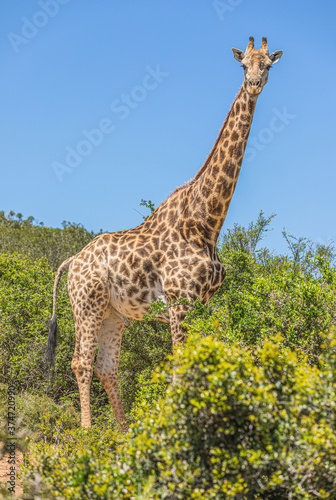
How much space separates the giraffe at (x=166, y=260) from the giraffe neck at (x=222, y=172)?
0.01 m

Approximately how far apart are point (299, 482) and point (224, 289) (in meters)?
5.79

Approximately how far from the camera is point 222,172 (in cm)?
639

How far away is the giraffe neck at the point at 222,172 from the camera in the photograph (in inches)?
248

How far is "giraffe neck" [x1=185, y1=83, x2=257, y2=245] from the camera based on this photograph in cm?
631

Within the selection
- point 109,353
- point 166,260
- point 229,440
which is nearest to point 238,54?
point 166,260

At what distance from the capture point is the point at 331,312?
6.11 meters

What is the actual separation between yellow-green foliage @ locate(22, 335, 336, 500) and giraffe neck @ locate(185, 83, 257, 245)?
3.04 m

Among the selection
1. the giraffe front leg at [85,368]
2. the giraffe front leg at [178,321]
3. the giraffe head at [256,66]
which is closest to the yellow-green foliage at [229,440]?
the giraffe front leg at [178,321]

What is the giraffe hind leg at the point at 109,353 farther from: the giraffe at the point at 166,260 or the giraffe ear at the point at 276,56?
the giraffe ear at the point at 276,56

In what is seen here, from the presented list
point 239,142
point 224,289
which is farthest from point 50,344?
point 239,142

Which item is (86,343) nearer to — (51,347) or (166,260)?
(51,347)

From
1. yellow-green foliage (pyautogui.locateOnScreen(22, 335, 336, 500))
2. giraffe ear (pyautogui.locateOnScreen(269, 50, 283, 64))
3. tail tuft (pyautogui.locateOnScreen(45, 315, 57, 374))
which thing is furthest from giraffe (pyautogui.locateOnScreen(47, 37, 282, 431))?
yellow-green foliage (pyautogui.locateOnScreen(22, 335, 336, 500))

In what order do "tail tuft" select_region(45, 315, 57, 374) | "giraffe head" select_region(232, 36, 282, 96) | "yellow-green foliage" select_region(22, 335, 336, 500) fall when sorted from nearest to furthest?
"yellow-green foliage" select_region(22, 335, 336, 500), "giraffe head" select_region(232, 36, 282, 96), "tail tuft" select_region(45, 315, 57, 374)

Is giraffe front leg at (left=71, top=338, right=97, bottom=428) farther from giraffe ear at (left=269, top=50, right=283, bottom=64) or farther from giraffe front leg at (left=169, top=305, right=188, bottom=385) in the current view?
giraffe ear at (left=269, top=50, right=283, bottom=64)
